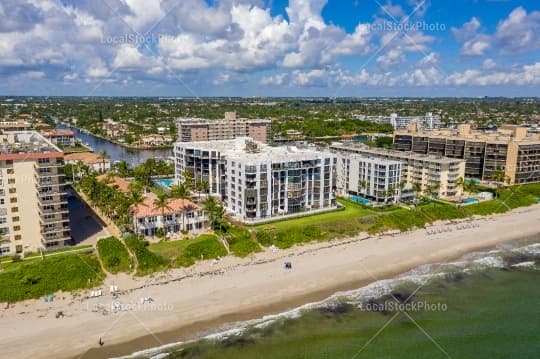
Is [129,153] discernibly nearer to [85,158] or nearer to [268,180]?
[85,158]

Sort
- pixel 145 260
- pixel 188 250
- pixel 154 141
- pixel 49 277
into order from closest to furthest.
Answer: pixel 49 277
pixel 145 260
pixel 188 250
pixel 154 141

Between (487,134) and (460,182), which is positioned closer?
(460,182)

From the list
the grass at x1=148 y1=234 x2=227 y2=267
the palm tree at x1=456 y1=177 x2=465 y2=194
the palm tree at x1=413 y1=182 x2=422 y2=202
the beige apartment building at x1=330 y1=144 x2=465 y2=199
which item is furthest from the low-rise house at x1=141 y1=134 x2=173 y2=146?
the grass at x1=148 y1=234 x2=227 y2=267

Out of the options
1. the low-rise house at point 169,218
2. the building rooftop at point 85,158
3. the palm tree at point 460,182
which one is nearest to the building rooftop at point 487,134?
the palm tree at point 460,182

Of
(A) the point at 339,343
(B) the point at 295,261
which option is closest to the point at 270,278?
(B) the point at 295,261

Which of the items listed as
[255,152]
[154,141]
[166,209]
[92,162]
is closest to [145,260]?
[166,209]

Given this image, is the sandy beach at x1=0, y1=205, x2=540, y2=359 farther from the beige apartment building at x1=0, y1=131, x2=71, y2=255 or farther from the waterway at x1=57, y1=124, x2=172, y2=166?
the waterway at x1=57, y1=124, x2=172, y2=166

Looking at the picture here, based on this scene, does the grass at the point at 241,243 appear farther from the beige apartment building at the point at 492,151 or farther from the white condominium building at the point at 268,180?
the beige apartment building at the point at 492,151
